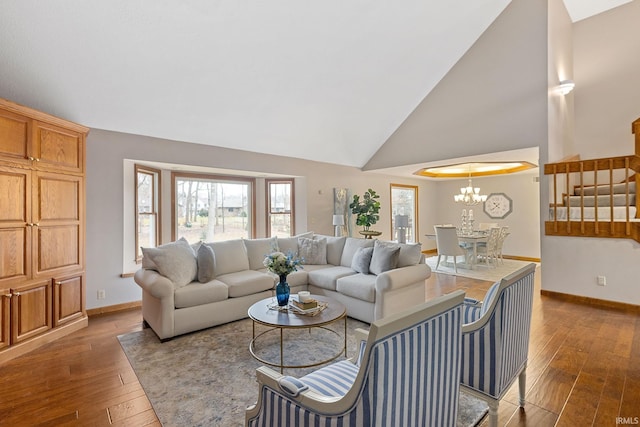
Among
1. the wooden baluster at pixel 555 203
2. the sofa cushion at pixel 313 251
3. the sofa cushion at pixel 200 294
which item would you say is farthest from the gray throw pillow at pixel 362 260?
the wooden baluster at pixel 555 203

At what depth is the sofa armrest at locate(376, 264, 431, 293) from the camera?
130 inches

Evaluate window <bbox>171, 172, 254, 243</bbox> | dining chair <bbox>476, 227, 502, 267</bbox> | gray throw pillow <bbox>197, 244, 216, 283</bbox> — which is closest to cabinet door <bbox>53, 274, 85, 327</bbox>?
gray throw pillow <bbox>197, 244, 216, 283</bbox>

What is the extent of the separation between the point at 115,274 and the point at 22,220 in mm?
1376

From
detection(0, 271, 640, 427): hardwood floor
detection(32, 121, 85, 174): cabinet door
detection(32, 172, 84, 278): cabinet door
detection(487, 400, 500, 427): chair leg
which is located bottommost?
detection(0, 271, 640, 427): hardwood floor

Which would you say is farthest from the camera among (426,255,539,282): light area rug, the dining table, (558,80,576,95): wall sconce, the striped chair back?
the dining table

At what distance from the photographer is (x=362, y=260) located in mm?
3975

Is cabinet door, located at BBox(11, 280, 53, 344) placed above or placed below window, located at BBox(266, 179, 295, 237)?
below

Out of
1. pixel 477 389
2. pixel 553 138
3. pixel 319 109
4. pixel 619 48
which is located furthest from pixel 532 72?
pixel 477 389

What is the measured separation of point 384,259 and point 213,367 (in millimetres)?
2164

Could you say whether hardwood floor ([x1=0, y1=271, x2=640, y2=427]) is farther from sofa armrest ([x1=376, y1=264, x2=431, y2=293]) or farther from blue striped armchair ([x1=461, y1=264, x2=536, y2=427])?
sofa armrest ([x1=376, y1=264, x2=431, y2=293])

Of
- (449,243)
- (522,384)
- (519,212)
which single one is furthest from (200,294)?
(519,212)

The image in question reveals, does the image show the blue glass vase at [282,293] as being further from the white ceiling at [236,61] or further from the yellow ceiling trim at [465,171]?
the yellow ceiling trim at [465,171]

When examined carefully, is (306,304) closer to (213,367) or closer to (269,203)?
(213,367)

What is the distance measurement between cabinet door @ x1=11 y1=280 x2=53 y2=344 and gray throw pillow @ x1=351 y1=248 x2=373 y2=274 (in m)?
3.37
